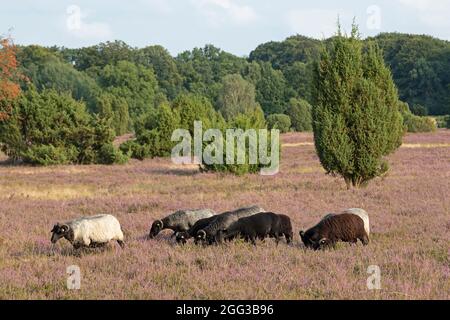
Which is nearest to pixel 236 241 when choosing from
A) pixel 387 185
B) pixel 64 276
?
pixel 64 276

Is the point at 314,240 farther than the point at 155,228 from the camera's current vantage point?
No

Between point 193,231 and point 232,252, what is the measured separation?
199cm

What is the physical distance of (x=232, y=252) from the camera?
1166 centimetres

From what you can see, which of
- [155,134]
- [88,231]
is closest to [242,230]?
[88,231]

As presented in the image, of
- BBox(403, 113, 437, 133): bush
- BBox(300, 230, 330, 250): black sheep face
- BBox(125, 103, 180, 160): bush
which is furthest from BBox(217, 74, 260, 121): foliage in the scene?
BBox(300, 230, 330, 250): black sheep face

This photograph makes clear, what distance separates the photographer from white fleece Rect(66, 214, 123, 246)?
11.9 metres

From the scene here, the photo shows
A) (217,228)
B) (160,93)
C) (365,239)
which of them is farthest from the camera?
(160,93)

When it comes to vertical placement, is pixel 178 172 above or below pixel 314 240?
below

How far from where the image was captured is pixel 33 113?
44.3 meters

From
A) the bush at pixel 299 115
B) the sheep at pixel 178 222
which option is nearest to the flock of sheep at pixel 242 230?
the sheep at pixel 178 222

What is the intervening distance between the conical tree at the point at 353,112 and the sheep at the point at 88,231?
1483 centimetres
